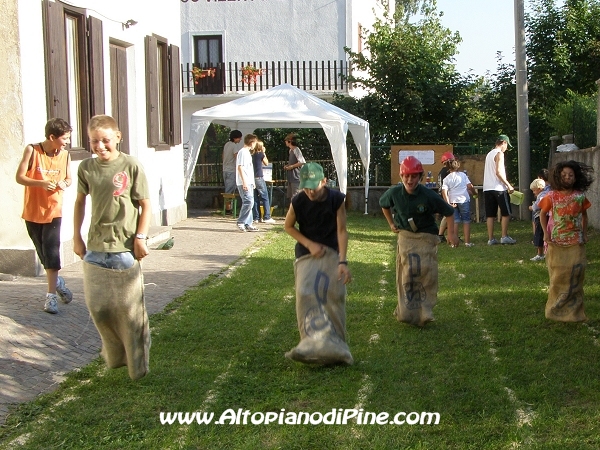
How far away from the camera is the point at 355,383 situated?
6176mm

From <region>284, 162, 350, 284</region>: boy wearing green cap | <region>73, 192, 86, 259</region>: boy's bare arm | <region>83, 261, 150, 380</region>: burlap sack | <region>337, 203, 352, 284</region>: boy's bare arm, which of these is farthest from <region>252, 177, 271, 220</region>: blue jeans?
<region>83, 261, 150, 380</region>: burlap sack

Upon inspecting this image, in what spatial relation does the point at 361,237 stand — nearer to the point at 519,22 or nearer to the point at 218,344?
the point at 519,22

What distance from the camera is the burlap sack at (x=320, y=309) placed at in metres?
6.46

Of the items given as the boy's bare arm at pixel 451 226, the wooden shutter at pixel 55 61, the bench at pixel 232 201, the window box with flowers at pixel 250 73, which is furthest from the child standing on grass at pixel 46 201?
the window box with flowers at pixel 250 73

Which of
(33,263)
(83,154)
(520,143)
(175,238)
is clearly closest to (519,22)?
(520,143)

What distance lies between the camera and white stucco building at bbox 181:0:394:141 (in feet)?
102

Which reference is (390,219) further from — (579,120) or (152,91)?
(579,120)

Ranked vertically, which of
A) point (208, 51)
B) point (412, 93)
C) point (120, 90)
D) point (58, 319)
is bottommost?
point (58, 319)

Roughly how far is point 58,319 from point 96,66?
563 cm

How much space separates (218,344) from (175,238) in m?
7.97

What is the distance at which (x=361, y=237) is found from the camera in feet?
52.3

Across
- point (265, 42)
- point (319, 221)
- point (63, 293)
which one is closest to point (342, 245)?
point (319, 221)

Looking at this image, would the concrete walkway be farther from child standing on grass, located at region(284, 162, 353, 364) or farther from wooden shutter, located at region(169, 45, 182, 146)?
wooden shutter, located at region(169, 45, 182, 146)

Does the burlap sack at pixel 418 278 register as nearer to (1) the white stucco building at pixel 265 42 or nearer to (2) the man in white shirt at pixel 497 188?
(2) the man in white shirt at pixel 497 188
